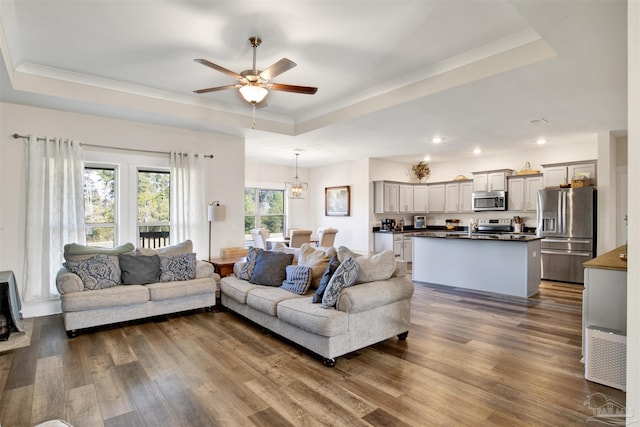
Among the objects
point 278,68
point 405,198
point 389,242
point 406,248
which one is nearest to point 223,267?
point 278,68

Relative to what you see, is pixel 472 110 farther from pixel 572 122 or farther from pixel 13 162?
pixel 13 162

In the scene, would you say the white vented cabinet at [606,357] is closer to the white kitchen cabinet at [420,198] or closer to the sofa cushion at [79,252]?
the sofa cushion at [79,252]

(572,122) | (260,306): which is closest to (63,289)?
(260,306)

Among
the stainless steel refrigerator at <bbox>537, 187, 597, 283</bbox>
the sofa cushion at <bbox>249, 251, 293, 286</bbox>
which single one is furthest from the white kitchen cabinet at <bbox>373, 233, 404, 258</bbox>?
the sofa cushion at <bbox>249, 251, 293, 286</bbox>

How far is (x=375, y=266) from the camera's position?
135 inches

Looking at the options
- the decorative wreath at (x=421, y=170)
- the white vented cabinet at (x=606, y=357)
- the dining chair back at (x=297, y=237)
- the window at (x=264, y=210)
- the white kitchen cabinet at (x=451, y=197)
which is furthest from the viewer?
the decorative wreath at (x=421, y=170)

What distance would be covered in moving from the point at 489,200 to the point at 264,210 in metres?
5.61

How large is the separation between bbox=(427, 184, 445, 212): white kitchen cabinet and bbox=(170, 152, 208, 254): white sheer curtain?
5999 millimetres

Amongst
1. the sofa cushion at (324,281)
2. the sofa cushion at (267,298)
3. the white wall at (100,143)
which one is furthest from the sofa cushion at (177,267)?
the sofa cushion at (324,281)

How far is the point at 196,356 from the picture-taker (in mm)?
3203

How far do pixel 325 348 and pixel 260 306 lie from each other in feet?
3.38

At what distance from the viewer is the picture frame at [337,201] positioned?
895cm

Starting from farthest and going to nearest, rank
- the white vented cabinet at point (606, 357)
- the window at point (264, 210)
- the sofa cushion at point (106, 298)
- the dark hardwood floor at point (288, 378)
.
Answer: the window at point (264, 210) → the sofa cushion at point (106, 298) → the white vented cabinet at point (606, 357) → the dark hardwood floor at point (288, 378)

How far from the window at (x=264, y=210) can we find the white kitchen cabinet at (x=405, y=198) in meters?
3.29
